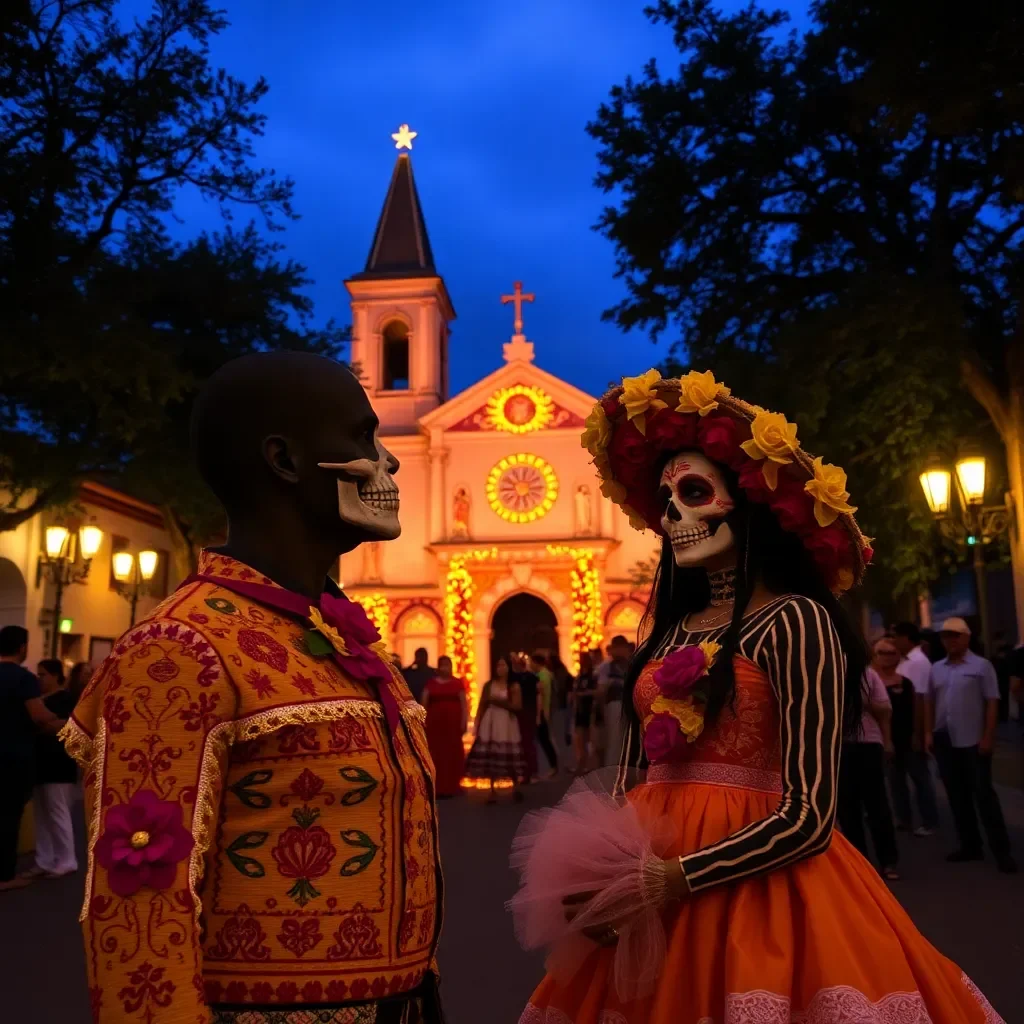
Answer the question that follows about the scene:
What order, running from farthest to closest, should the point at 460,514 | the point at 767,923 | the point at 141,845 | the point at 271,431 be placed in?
1. the point at 460,514
2. the point at 767,923
3. the point at 271,431
4. the point at 141,845

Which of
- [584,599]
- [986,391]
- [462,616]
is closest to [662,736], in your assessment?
[986,391]

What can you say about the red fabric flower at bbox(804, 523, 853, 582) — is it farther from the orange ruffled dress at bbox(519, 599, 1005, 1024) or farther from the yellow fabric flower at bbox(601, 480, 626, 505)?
the yellow fabric flower at bbox(601, 480, 626, 505)

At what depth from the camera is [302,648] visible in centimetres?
184

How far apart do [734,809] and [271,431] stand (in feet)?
4.50

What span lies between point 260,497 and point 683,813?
1259mm

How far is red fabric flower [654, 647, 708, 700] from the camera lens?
2561 mm

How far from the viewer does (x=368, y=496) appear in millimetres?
2055

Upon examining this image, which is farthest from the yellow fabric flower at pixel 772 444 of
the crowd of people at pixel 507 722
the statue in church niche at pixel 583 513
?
the statue in church niche at pixel 583 513

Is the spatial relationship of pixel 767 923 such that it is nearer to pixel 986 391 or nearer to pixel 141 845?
pixel 141 845

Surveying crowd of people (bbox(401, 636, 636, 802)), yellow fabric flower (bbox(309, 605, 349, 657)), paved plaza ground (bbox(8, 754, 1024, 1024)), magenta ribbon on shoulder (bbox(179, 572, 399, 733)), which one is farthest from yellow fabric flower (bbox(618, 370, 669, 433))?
crowd of people (bbox(401, 636, 636, 802))

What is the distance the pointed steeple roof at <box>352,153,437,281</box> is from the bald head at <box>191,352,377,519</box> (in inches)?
1315

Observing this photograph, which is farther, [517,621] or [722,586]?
[517,621]

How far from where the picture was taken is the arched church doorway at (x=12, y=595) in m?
21.3

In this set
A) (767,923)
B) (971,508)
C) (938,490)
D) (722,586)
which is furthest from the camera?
(938,490)
